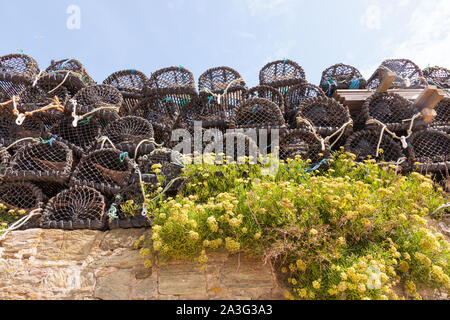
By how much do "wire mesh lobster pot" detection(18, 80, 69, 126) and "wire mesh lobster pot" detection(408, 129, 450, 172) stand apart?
4.47m

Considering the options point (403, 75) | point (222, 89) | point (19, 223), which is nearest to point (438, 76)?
point (403, 75)

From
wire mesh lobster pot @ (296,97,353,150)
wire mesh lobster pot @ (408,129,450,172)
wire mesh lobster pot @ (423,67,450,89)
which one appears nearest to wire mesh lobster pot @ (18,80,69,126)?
wire mesh lobster pot @ (296,97,353,150)

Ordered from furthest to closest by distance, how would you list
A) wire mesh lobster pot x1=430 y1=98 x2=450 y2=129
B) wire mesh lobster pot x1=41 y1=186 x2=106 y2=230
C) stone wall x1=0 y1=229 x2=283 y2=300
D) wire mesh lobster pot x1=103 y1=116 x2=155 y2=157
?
wire mesh lobster pot x1=430 y1=98 x2=450 y2=129 < wire mesh lobster pot x1=103 y1=116 x2=155 y2=157 < wire mesh lobster pot x1=41 y1=186 x2=106 y2=230 < stone wall x1=0 y1=229 x2=283 y2=300

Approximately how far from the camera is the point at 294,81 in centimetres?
419

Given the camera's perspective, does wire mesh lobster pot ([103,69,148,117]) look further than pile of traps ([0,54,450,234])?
Yes

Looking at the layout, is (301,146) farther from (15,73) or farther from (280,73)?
(15,73)

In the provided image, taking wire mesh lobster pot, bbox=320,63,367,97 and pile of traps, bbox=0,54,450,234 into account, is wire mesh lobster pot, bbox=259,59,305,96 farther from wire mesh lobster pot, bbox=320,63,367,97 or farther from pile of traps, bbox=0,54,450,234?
wire mesh lobster pot, bbox=320,63,367,97

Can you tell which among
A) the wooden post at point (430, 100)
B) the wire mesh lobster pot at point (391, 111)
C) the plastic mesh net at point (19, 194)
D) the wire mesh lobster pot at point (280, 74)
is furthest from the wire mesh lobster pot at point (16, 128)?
the wooden post at point (430, 100)

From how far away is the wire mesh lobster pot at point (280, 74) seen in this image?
425 centimetres

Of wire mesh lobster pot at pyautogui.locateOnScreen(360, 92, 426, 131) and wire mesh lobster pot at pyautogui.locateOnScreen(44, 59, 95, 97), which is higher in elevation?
wire mesh lobster pot at pyautogui.locateOnScreen(44, 59, 95, 97)

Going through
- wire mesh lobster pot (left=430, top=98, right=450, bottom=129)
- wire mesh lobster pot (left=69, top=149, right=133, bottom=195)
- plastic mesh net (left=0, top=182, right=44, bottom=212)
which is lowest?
plastic mesh net (left=0, top=182, right=44, bottom=212)

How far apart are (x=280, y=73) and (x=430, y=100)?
7.26 feet

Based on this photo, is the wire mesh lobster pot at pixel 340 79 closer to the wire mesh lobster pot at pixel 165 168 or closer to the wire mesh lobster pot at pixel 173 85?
the wire mesh lobster pot at pixel 173 85

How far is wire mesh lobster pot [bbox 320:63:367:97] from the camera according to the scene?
430 cm
